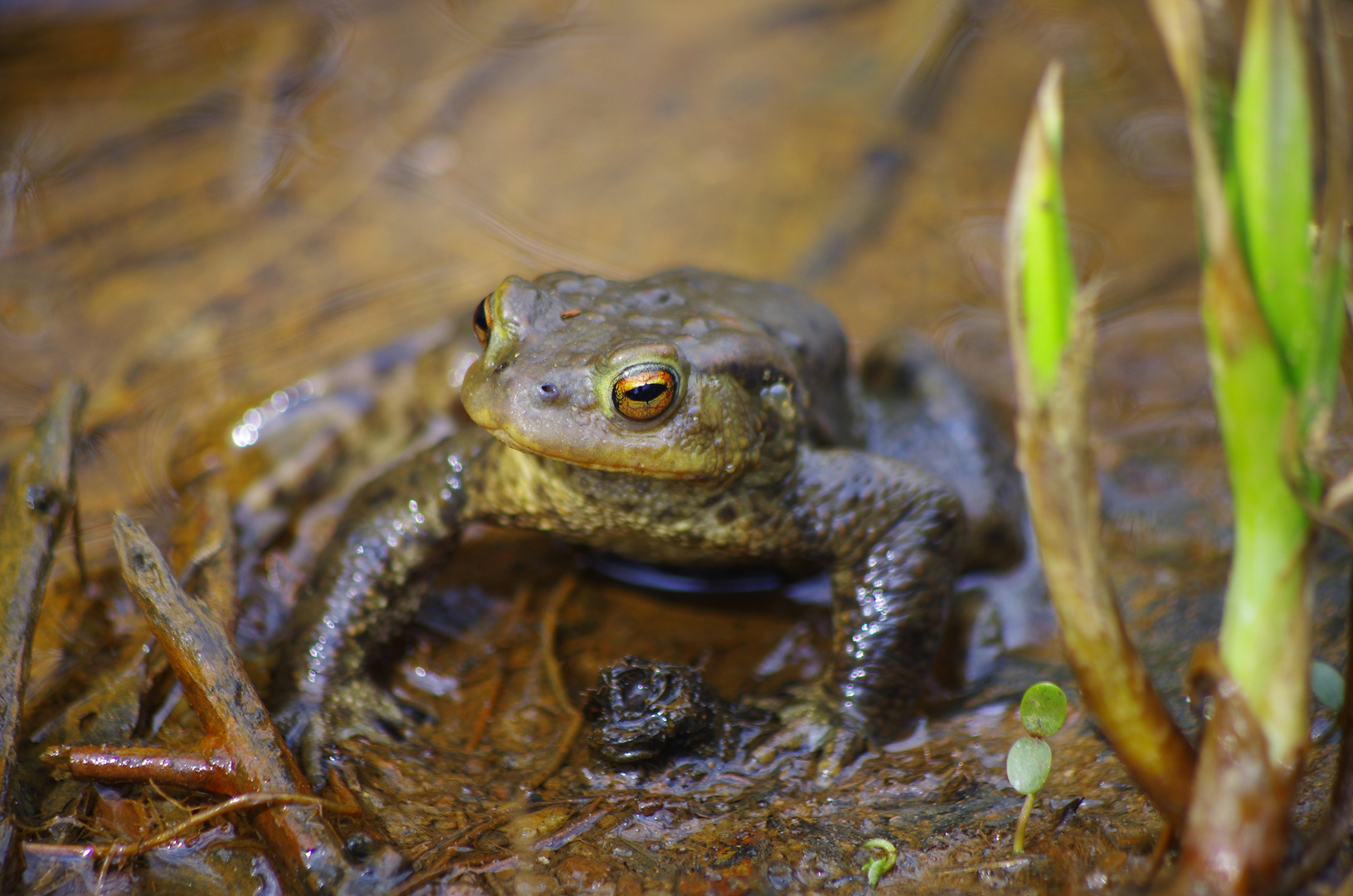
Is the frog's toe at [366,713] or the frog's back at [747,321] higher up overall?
the frog's back at [747,321]

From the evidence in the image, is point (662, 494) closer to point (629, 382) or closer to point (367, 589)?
point (629, 382)

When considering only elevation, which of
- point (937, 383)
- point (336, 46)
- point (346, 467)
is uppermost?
point (336, 46)

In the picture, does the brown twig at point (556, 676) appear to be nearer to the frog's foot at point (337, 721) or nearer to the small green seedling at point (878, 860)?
the frog's foot at point (337, 721)

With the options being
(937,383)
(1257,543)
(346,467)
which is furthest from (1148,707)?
(346,467)

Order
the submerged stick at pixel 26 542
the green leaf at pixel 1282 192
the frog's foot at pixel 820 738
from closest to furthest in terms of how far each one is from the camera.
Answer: the green leaf at pixel 1282 192 < the submerged stick at pixel 26 542 < the frog's foot at pixel 820 738

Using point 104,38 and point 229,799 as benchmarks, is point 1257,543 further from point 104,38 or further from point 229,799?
point 104,38

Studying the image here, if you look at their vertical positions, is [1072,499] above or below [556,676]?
above

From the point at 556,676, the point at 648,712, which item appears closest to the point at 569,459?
the point at 648,712

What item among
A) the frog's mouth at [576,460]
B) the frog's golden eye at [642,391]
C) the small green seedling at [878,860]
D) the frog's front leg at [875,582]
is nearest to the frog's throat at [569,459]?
the frog's mouth at [576,460]
